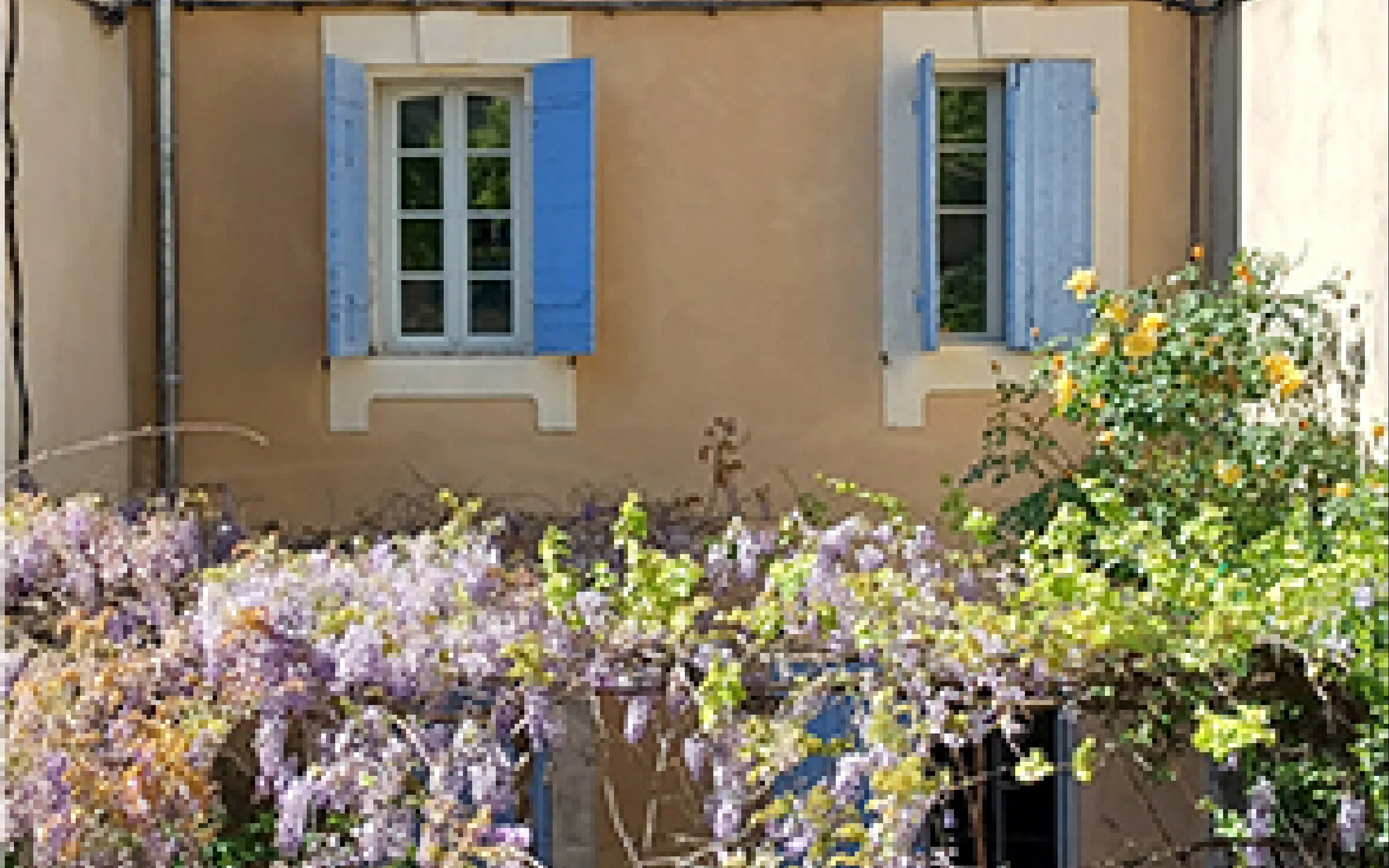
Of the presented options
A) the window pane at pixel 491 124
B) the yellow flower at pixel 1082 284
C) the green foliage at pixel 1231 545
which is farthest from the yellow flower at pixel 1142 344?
the window pane at pixel 491 124

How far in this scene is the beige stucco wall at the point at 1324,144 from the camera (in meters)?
4.66

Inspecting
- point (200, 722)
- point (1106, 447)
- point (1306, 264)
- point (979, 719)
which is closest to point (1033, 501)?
point (1106, 447)

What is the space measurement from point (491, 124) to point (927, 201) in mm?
1884

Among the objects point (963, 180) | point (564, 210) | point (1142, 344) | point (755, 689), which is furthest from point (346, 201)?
point (755, 689)

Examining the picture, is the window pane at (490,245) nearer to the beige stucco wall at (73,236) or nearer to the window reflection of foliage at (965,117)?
the beige stucco wall at (73,236)

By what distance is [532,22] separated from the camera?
7504mm

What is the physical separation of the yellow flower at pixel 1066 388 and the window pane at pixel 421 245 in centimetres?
315

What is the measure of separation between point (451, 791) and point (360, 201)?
3.65 metres

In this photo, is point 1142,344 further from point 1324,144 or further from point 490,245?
point 490,245

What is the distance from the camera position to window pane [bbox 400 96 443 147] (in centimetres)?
769

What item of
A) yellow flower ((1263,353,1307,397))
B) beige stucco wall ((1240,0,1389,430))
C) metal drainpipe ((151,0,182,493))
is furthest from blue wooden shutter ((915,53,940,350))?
metal drainpipe ((151,0,182,493))

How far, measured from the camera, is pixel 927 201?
732cm

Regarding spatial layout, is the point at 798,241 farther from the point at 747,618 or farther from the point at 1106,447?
the point at 747,618

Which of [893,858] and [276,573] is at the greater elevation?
[276,573]
